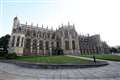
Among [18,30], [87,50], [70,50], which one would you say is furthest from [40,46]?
[87,50]

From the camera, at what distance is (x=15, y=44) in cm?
4022

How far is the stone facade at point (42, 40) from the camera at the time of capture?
41.9 m

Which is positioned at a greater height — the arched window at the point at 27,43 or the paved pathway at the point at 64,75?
the arched window at the point at 27,43

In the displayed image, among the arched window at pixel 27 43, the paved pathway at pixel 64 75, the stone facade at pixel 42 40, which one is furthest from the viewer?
the arched window at pixel 27 43

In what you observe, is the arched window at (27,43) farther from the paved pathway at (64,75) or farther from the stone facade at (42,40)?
the paved pathway at (64,75)

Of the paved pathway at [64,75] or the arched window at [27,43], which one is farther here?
the arched window at [27,43]

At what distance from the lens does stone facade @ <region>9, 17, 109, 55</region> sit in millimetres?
41906

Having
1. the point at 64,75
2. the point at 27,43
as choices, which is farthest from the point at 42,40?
the point at 64,75

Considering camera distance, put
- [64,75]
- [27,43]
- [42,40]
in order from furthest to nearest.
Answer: [42,40] < [27,43] < [64,75]

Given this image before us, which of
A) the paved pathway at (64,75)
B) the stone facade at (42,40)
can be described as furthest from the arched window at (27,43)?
the paved pathway at (64,75)

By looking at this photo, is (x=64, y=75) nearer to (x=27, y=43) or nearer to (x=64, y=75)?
(x=64, y=75)

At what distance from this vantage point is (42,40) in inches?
1977

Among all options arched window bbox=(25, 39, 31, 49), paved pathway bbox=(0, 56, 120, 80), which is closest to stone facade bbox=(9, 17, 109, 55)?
arched window bbox=(25, 39, 31, 49)

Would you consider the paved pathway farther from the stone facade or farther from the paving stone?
the stone facade
